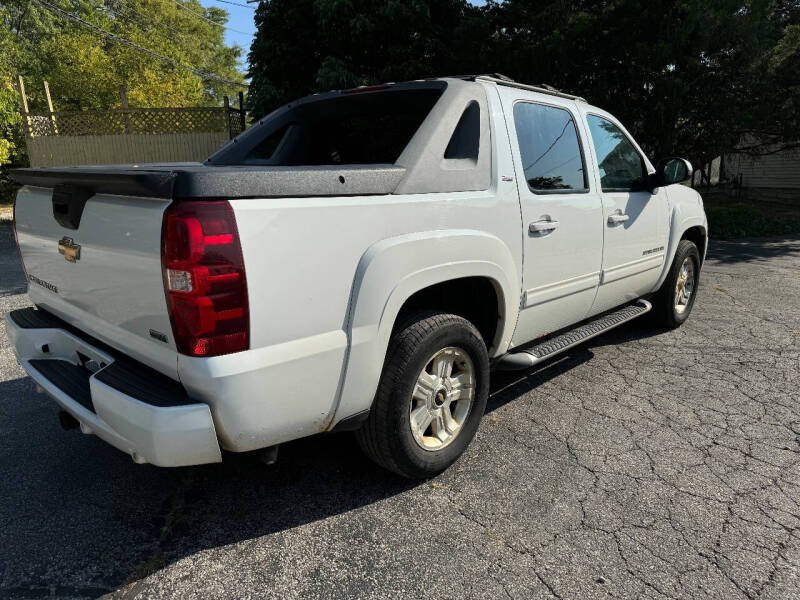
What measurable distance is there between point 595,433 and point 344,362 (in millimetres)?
1826

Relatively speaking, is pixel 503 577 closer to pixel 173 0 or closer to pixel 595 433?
pixel 595 433

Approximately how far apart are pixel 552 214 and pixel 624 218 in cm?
99

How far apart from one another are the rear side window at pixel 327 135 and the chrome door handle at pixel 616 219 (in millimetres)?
1511

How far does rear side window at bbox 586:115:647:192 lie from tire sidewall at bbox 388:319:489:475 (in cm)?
171

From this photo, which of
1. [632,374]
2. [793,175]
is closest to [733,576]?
[632,374]

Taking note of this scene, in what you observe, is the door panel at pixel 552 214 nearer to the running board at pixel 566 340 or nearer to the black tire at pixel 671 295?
the running board at pixel 566 340

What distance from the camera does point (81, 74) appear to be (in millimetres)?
24500

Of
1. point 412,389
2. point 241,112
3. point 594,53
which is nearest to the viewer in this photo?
point 412,389

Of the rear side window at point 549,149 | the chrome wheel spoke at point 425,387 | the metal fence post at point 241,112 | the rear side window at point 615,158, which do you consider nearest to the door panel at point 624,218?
the rear side window at point 615,158

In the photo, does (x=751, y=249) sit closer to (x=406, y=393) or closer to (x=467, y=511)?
(x=467, y=511)

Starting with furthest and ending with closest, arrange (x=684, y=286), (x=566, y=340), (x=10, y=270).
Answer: (x=10, y=270)
(x=684, y=286)
(x=566, y=340)

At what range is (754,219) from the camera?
1335cm

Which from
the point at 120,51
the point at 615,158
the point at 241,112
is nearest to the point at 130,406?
the point at 615,158

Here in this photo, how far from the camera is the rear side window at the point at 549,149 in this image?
10.7 ft
